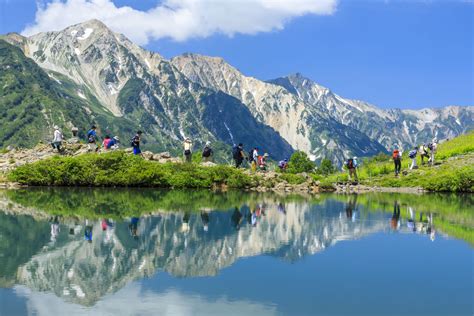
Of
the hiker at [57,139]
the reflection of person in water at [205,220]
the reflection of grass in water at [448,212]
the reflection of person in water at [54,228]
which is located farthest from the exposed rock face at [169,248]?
the hiker at [57,139]

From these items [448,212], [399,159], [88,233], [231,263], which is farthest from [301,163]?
[231,263]

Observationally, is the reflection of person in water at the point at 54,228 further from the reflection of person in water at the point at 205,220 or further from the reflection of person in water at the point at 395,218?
the reflection of person in water at the point at 395,218

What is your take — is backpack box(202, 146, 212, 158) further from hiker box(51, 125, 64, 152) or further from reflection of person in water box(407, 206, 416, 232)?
reflection of person in water box(407, 206, 416, 232)

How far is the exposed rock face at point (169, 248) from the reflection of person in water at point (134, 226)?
20 cm

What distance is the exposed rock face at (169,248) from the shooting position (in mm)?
13234

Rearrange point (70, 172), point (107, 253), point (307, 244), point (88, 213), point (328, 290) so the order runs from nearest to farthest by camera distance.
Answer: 1. point (328, 290)
2. point (107, 253)
3. point (307, 244)
4. point (88, 213)
5. point (70, 172)

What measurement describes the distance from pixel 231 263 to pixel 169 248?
269 cm

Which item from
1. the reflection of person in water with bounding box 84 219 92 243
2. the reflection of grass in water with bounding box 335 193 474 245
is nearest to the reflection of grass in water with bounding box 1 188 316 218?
the reflection of person in water with bounding box 84 219 92 243

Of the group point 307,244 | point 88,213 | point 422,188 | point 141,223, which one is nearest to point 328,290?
point 307,244

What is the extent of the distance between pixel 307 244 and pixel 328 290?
21.1 feet

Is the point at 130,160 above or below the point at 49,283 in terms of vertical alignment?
above

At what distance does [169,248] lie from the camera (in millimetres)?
17312

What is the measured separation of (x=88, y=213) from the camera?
2620 centimetres

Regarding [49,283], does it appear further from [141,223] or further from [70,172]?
[70,172]
